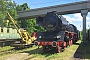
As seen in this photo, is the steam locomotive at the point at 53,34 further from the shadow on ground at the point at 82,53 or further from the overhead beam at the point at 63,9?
the overhead beam at the point at 63,9

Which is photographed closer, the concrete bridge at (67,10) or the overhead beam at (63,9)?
the concrete bridge at (67,10)

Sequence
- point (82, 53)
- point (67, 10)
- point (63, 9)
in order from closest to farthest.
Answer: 1. point (82, 53)
2. point (67, 10)
3. point (63, 9)

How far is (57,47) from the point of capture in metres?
14.0

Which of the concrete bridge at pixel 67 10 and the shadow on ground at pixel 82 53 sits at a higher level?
the concrete bridge at pixel 67 10

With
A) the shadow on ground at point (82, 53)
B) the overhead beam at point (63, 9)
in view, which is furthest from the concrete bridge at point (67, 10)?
the shadow on ground at point (82, 53)

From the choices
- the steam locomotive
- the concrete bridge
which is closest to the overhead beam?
the concrete bridge

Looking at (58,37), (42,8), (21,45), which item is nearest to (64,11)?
(42,8)

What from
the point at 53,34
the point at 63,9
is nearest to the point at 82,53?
the point at 53,34

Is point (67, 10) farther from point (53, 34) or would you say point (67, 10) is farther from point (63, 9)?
point (53, 34)

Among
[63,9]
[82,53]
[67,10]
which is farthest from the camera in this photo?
[63,9]

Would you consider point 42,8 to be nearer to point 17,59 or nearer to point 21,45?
point 21,45

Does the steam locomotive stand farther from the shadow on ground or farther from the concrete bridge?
the concrete bridge

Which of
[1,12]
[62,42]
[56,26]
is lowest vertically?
[62,42]

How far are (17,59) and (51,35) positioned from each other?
4.19 m
